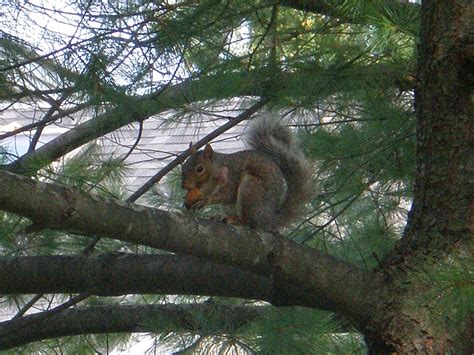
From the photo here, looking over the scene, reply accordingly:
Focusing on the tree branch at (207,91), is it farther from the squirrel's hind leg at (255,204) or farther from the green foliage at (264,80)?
the squirrel's hind leg at (255,204)


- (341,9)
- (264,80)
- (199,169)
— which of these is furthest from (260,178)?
(341,9)

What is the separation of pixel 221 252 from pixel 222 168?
0.93 meters

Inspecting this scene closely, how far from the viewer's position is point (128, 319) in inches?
113

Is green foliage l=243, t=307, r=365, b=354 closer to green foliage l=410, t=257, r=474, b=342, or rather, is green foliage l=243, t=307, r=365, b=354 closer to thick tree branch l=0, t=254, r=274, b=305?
thick tree branch l=0, t=254, r=274, b=305

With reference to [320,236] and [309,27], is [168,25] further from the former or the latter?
[320,236]

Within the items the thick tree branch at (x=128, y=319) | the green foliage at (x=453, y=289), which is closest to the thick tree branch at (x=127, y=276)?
the thick tree branch at (x=128, y=319)

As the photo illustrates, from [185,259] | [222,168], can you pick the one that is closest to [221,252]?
[185,259]

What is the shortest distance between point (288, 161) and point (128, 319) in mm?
689

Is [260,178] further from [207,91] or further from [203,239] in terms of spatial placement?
[203,239]

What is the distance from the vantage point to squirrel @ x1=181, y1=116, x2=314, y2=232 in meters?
2.85

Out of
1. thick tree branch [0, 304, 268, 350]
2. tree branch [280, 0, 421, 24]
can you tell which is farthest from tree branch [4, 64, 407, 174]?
thick tree branch [0, 304, 268, 350]

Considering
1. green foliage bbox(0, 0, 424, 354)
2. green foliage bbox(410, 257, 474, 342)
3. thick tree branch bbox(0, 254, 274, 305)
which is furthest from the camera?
thick tree branch bbox(0, 254, 274, 305)

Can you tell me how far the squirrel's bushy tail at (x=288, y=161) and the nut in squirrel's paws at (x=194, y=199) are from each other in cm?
26

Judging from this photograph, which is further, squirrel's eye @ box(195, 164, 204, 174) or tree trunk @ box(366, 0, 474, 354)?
squirrel's eye @ box(195, 164, 204, 174)
